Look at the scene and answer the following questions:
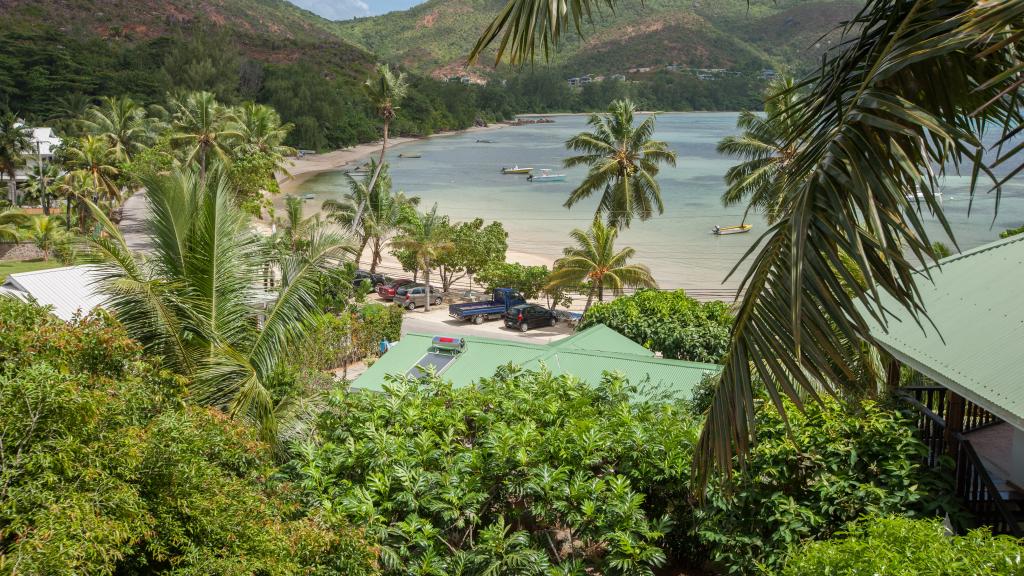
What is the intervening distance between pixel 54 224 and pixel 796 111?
115 ft

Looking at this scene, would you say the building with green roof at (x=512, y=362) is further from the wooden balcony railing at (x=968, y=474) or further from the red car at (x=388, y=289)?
the red car at (x=388, y=289)

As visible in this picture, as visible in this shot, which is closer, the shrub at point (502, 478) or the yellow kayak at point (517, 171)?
the shrub at point (502, 478)

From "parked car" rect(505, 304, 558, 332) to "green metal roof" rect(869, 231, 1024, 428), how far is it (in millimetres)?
20871

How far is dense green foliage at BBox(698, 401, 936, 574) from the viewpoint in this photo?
6.27m

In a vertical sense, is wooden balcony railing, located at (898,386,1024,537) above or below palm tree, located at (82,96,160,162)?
below

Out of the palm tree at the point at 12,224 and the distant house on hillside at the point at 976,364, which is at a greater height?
the distant house on hillside at the point at 976,364

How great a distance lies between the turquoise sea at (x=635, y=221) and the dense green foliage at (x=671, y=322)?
856 centimetres

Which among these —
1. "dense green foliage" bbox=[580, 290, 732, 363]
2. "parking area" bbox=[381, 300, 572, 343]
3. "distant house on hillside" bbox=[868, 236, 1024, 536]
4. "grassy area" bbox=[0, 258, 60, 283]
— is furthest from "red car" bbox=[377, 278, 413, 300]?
"distant house on hillside" bbox=[868, 236, 1024, 536]

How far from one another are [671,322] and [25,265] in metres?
23.4

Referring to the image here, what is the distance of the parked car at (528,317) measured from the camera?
2786 cm

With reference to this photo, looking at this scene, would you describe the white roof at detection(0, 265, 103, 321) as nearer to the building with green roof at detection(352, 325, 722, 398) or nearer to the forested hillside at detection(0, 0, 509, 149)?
the building with green roof at detection(352, 325, 722, 398)

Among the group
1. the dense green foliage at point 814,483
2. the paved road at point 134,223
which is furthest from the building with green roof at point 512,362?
the paved road at point 134,223

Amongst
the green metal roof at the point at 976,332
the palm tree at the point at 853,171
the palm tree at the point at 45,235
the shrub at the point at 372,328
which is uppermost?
the palm tree at the point at 853,171

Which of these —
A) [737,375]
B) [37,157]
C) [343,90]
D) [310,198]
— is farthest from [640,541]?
[343,90]
